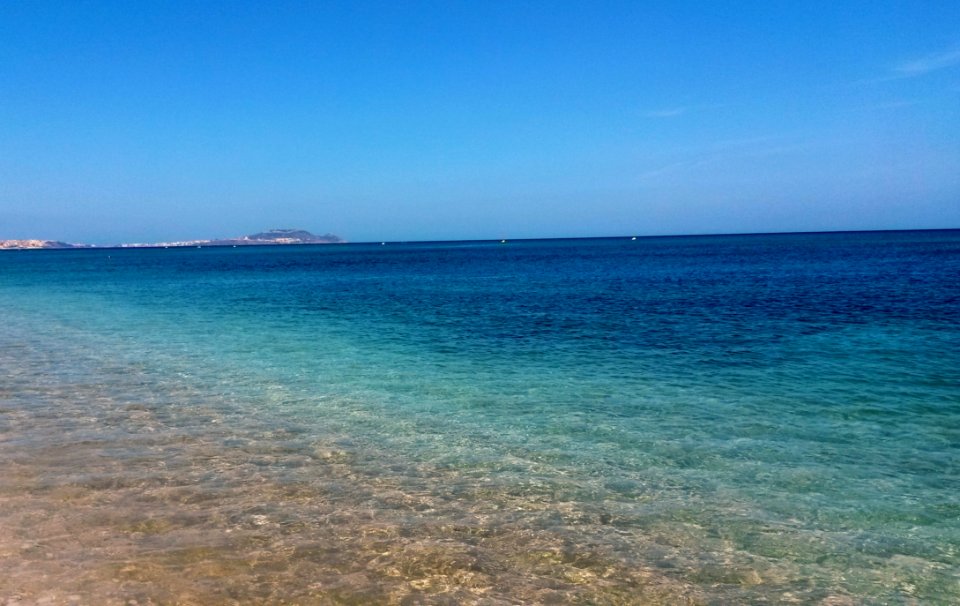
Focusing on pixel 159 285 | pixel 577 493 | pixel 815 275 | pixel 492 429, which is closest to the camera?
pixel 577 493

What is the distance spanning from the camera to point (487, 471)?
921 centimetres

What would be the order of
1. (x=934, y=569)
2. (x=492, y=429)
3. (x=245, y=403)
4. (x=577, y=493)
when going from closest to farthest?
(x=934, y=569), (x=577, y=493), (x=492, y=429), (x=245, y=403)

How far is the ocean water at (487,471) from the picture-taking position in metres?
6.27

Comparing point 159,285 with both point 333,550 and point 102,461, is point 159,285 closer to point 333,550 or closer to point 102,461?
point 102,461

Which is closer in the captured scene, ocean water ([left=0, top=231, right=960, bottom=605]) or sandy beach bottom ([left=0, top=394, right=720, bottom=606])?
sandy beach bottom ([left=0, top=394, right=720, bottom=606])

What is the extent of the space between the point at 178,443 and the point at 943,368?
53.8 ft

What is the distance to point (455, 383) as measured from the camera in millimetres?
15195

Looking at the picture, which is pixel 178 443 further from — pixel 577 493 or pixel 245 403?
pixel 577 493

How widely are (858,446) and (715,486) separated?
3146 mm

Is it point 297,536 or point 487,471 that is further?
point 487,471

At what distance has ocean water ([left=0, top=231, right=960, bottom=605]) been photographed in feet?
20.6

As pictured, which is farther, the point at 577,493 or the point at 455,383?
the point at 455,383

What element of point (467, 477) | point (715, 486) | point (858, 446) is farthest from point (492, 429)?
point (858, 446)

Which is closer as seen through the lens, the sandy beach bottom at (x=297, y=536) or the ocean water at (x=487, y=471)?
the sandy beach bottom at (x=297, y=536)
